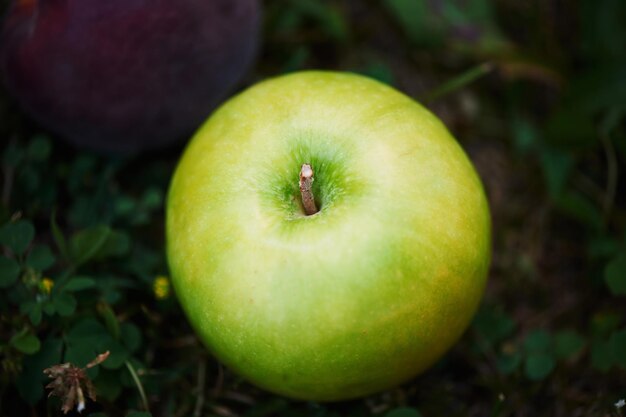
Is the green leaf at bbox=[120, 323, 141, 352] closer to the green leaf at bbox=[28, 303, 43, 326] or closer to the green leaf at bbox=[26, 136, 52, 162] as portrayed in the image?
the green leaf at bbox=[28, 303, 43, 326]

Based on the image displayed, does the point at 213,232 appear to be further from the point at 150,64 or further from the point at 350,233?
the point at 150,64

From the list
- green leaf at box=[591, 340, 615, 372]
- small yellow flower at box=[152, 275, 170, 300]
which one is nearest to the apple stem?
small yellow flower at box=[152, 275, 170, 300]

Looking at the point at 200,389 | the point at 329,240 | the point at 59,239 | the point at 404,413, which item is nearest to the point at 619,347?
the point at 404,413

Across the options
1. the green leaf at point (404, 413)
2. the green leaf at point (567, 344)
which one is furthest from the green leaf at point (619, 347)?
the green leaf at point (404, 413)

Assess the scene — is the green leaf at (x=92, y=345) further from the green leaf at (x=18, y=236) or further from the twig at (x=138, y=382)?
the green leaf at (x=18, y=236)

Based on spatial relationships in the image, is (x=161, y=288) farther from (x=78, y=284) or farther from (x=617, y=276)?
(x=617, y=276)

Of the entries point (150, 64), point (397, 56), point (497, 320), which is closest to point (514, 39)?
point (397, 56)
